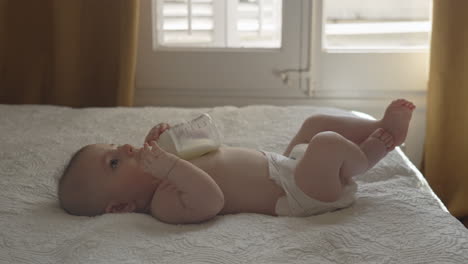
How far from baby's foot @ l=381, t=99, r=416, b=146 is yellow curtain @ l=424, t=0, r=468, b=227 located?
716mm

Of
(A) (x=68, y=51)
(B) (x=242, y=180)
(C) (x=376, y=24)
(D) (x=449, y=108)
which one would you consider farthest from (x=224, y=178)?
(C) (x=376, y=24)

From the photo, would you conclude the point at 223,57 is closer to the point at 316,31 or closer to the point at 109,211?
the point at 316,31

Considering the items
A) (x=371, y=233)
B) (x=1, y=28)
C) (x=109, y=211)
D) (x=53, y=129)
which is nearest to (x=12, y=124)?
(x=53, y=129)

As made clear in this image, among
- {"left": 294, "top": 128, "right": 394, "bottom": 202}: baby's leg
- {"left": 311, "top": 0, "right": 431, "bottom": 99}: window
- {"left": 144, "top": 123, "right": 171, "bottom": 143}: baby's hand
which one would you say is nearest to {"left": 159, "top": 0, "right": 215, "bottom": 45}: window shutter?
{"left": 311, "top": 0, "right": 431, "bottom": 99}: window

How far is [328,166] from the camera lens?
1.28 metres

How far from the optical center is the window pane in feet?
7.75

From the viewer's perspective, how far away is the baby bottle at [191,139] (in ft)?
4.54

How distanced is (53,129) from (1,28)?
2.18 feet

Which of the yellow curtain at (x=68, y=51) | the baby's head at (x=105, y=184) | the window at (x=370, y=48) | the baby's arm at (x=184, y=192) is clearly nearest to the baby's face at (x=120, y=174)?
the baby's head at (x=105, y=184)

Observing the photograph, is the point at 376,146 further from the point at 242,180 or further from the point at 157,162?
the point at 157,162

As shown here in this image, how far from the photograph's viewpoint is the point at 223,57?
238 centimetres

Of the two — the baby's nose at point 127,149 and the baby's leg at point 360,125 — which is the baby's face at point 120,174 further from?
the baby's leg at point 360,125

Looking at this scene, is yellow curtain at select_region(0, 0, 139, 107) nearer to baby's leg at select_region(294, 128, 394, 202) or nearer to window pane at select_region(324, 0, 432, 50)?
window pane at select_region(324, 0, 432, 50)

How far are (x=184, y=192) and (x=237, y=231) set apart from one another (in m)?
0.16
